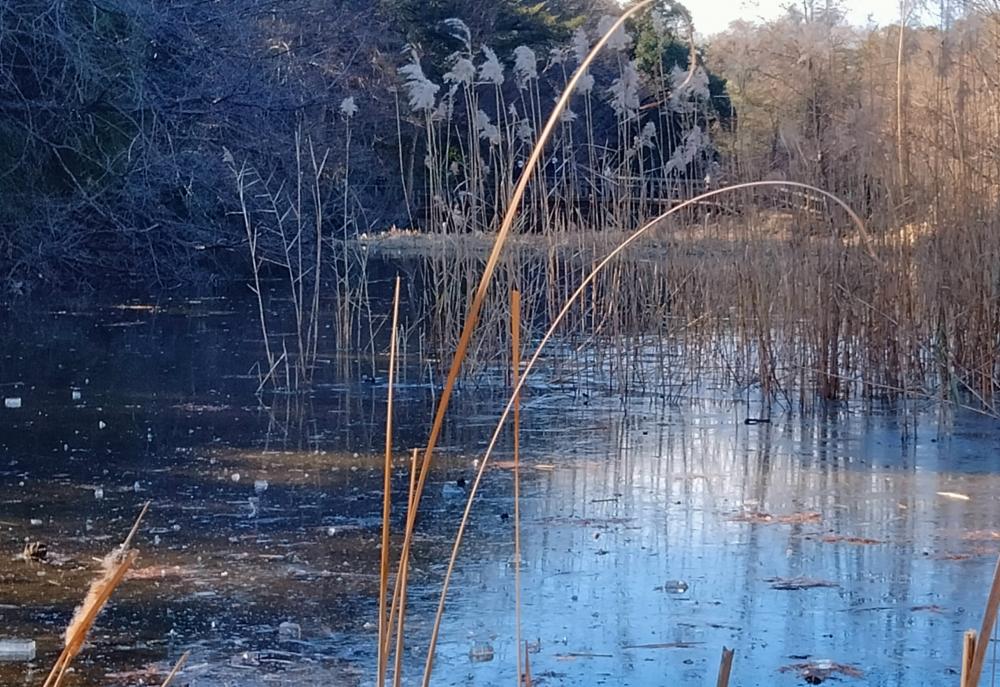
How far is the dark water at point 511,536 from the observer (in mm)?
3576

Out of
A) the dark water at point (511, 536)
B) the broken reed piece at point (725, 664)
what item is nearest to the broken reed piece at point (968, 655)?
the broken reed piece at point (725, 664)

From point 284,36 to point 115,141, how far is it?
7.45m

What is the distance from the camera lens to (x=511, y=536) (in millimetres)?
4824

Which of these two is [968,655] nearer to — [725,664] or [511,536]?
[725,664]

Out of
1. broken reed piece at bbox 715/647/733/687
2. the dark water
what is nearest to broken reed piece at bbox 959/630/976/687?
broken reed piece at bbox 715/647/733/687

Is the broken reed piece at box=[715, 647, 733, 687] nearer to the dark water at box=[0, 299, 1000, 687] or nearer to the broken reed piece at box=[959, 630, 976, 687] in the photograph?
the broken reed piece at box=[959, 630, 976, 687]

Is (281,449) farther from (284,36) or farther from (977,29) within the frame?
(284,36)

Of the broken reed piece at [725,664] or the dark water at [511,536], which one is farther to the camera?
the dark water at [511,536]

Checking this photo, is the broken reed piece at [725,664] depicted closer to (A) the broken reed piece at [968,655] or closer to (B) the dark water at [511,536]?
(A) the broken reed piece at [968,655]

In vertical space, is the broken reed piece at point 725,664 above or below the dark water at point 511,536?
above

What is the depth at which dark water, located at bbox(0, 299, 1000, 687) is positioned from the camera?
358cm

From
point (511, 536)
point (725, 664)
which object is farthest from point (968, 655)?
point (511, 536)

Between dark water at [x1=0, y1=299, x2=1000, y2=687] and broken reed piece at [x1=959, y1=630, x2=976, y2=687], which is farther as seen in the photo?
dark water at [x1=0, y1=299, x2=1000, y2=687]

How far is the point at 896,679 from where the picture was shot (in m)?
3.39
